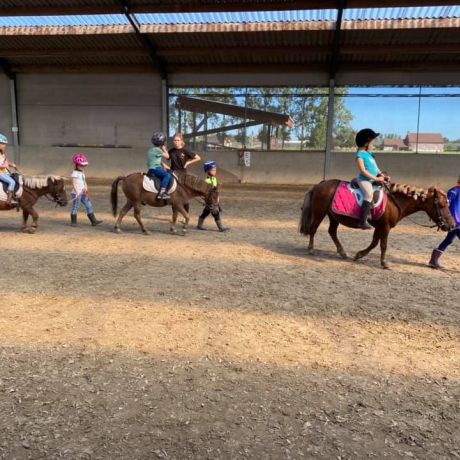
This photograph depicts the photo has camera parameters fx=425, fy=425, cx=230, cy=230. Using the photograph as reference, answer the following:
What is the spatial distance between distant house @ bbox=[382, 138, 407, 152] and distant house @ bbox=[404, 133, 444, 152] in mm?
166

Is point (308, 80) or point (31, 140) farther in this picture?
point (31, 140)

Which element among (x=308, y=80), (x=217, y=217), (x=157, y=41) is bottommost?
(x=217, y=217)

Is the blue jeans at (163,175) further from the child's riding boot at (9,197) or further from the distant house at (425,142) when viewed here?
the distant house at (425,142)

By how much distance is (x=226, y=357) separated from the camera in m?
3.34

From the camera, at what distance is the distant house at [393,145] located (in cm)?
1647

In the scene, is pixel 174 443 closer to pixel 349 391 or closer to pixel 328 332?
pixel 349 391

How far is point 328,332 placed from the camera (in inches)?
151

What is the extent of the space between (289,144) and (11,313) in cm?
1446

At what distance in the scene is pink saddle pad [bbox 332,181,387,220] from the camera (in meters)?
5.94

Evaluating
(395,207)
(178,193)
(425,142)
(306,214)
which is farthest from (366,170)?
(425,142)

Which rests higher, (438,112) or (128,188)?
(438,112)

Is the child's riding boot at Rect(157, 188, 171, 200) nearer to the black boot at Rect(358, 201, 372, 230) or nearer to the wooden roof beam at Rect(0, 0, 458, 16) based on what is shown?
the black boot at Rect(358, 201, 372, 230)

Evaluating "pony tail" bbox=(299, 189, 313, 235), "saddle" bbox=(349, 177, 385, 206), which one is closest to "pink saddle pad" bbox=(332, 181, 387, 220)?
"saddle" bbox=(349, 177, 385, 206)

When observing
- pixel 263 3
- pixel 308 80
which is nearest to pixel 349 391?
pixel 263 3
